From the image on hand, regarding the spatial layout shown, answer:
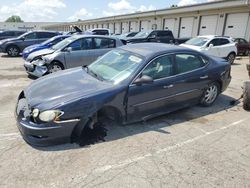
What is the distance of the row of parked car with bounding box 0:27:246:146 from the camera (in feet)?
11.1

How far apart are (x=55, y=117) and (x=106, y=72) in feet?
4.75

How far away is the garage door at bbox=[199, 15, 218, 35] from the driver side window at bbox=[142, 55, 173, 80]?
18737mm

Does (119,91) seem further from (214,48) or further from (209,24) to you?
(209,24)

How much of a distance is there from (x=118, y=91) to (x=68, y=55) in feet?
16.4

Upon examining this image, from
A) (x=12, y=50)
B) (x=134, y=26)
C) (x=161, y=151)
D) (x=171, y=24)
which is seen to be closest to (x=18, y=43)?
(x=12, y=50)

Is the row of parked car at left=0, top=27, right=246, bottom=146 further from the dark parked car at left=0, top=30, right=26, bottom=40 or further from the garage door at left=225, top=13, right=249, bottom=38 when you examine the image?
the dark parked car at left=0, top=30, right=26, bottom=40

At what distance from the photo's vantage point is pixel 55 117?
3328 millimetres

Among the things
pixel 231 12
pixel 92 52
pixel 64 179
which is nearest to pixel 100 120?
pixel 64 179

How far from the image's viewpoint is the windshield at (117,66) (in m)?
4.11

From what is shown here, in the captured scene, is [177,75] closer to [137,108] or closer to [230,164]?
[137,108]

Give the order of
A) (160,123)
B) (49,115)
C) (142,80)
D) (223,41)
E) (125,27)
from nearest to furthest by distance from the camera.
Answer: (49,115) → (142,80) → (160,123) → (223,41) → (125,27)

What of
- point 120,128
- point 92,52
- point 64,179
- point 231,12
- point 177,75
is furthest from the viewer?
point 231,12

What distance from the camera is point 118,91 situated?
381 cm

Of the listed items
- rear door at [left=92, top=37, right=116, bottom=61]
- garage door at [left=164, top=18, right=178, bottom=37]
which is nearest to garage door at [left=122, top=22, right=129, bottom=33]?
garage door at [left=164, top=18, right=178, bottom=37]
